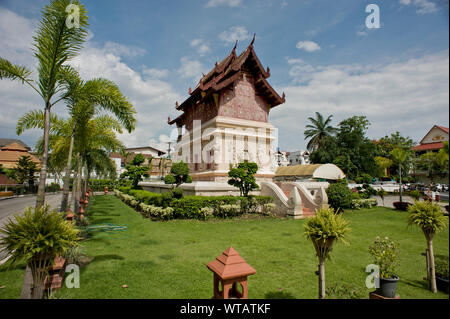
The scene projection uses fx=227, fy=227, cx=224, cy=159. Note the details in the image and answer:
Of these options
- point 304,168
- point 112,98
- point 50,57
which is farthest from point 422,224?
point 304,168

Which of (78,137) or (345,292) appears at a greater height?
(78,137)

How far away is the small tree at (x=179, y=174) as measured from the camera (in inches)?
526

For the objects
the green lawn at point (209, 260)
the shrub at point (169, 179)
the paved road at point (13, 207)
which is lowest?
the paved road at point (13, 207)

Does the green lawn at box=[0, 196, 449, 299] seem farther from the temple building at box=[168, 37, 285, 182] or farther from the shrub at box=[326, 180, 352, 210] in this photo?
the temple building at box=[168, 37, 285, 182]

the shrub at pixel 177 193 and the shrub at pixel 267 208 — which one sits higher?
the shrub at pixel 177 193

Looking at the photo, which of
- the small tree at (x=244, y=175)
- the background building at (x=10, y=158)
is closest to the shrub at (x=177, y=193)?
the small tree at (x=244, y=175)

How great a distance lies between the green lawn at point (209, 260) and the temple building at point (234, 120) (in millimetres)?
8838

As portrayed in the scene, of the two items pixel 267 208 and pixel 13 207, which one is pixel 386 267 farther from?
pixel 13 207

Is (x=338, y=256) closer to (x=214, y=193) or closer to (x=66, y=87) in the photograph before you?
(x=214, y=193)

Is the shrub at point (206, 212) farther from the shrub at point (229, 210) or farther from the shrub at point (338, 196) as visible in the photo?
the shrub at point (338, 196)

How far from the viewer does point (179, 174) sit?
44.4 feet

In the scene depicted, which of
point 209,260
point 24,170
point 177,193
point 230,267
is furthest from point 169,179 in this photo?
point 24,170

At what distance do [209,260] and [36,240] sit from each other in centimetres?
392

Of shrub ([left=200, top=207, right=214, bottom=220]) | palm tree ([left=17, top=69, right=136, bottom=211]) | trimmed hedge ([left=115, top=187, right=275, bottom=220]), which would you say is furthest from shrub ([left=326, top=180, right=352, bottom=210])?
palm tree ([left=17, top=69, right=136, bottom=211])
